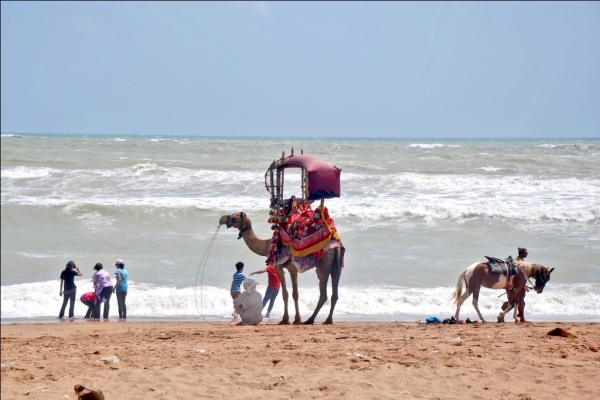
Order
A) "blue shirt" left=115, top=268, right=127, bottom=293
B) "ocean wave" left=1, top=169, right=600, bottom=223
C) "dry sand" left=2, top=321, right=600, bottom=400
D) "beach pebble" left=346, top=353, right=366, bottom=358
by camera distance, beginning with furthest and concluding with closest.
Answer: "ocean wave" left=1, top=169, right=600, bottom=223
"blue shirt" left=115, top=268, right=127, bottom=293
"beach pebble" left=346, top=353, right=366, bottom=358
"dry sand" left=2, top=321, right=600, bottom=400

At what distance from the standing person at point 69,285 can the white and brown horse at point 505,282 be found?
615 cm

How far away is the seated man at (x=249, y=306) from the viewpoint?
11.3 metres

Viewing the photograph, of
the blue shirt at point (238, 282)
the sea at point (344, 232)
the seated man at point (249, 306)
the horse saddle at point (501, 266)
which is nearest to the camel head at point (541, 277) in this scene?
the horse saddle at point (501, 266)

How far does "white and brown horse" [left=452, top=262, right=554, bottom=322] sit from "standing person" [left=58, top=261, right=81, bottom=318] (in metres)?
6.15

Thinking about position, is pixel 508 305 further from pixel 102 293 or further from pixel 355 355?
pixel 102 293

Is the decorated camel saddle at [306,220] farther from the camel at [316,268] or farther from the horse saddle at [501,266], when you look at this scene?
the horse saddle at [501,266]

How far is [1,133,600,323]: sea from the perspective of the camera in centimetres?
1290

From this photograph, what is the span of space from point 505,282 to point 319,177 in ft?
11.0

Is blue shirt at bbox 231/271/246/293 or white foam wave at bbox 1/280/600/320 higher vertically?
blue shirt at bbox 231/271/246/293

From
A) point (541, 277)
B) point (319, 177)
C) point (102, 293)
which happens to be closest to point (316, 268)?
point (319, 177)

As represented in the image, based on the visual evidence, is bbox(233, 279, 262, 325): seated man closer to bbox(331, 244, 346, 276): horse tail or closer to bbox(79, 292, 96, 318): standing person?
bbox(331, 244, 346, 276): horse tail

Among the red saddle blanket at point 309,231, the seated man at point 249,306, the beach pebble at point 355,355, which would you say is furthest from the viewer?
the seated man at point 249,306

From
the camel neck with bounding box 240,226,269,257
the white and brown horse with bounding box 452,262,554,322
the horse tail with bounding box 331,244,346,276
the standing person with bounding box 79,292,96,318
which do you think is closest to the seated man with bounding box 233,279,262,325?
the camel neck with bounding box 240,226,269,257

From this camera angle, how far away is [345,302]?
13078mm
